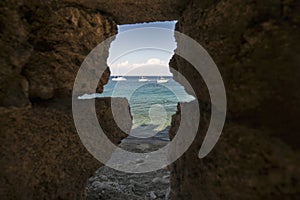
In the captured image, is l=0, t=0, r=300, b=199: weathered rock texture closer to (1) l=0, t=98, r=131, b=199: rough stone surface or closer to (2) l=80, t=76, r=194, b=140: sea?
(1) l=0, t=98, r=131, b=199: rough stone surface

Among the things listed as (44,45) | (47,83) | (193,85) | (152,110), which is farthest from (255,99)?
(152,110)

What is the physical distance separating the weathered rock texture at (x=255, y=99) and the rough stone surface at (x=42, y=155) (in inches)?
56.5

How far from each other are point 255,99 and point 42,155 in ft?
6.70

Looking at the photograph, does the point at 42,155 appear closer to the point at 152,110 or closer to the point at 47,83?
the point at 47,83

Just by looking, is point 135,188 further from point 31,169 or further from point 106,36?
point 106,36

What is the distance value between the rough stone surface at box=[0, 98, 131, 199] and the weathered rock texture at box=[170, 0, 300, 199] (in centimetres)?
143

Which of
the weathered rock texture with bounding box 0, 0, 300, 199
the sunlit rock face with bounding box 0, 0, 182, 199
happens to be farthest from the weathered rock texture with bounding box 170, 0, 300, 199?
the sunlit rock face with bounding box 0, 0, 182, 199

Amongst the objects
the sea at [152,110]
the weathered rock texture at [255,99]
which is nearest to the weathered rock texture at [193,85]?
the weathered rock texture at [255,99]

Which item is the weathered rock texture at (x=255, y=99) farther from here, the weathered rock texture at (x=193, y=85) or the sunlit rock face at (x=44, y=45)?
the sunlit rock face at (x=44, y=45)

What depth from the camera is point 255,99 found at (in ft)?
4.41

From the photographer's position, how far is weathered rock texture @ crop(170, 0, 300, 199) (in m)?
1.11

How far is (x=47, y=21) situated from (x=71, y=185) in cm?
186

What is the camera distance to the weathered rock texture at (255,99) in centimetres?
111

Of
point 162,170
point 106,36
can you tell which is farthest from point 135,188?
point 106,36
